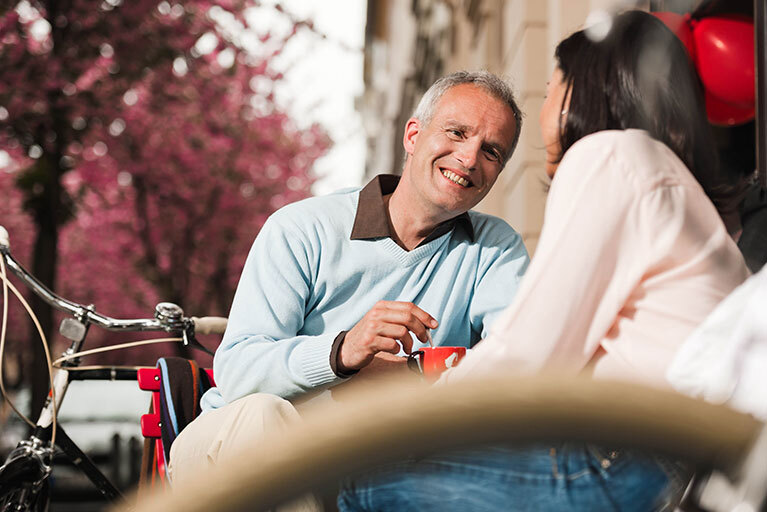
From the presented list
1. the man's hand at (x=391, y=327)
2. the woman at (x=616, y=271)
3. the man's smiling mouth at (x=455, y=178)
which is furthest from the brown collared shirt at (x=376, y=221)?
the woman at (x=616, y=271)

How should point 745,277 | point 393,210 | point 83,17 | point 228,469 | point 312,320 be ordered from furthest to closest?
1. point 83,17
2. point 393,210
3. point 312,320
4. point 745,277
5. point 228,469

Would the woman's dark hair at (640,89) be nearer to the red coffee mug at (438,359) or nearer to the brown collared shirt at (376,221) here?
the red coffee mug at (438,359)

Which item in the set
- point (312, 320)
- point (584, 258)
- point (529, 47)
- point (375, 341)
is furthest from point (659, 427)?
point (529, 47)

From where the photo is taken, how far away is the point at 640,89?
1124 mm

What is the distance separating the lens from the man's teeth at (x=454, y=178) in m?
1.99

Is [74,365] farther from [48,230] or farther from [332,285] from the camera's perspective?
[48,230]

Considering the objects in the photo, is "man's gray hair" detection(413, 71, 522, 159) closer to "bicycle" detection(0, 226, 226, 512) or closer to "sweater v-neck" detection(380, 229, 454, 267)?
"sweater v-neck" detection(380, 229, 454, 267)

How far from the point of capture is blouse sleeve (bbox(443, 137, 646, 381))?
0.83 meters

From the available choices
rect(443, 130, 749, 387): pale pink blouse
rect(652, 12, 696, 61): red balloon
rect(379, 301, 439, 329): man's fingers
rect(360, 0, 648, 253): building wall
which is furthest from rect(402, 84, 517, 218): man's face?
rect(443, 130, 749, 387): pale pink blouse

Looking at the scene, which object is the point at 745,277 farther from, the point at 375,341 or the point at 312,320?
the point at 312,320

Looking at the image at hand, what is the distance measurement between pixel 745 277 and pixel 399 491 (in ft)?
1.48

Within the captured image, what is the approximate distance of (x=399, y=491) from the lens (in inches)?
21.2

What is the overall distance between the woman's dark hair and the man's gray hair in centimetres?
82

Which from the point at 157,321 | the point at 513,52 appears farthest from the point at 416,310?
the point at 513,52
